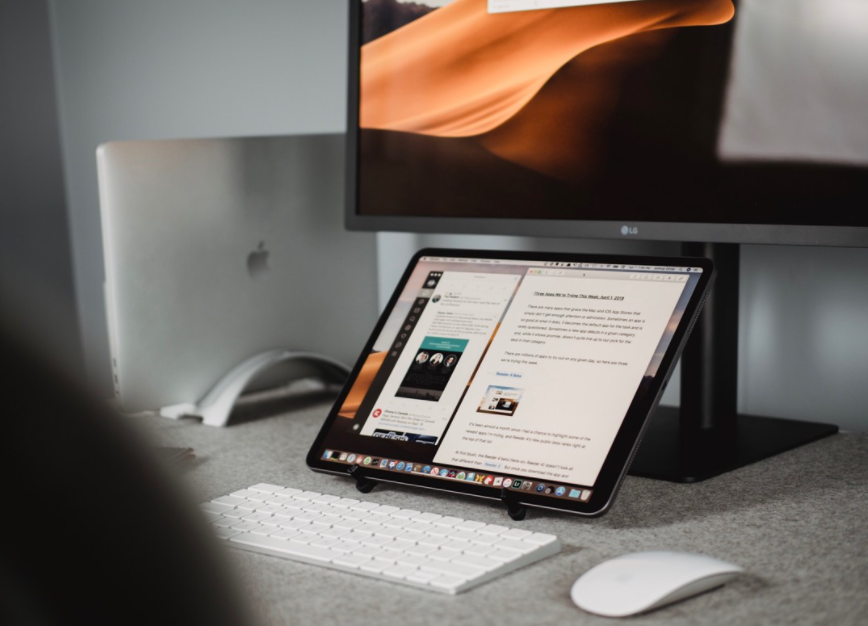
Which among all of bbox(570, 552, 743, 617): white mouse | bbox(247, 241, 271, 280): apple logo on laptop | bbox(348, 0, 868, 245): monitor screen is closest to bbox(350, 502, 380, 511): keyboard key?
bbox(570, 552, 743, 617): white mouse

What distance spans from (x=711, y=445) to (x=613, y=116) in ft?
1.11

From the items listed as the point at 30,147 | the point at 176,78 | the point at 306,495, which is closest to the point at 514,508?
the point at 306,495

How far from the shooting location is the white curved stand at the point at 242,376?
1.10 meters

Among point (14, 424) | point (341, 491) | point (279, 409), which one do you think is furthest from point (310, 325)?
point (14, 424)

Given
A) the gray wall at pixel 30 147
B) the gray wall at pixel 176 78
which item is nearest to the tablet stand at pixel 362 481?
the gray wall at pixel 176 78

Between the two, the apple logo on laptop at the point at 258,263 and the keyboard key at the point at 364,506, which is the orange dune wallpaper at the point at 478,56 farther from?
the keyboard key at the point at 364,506

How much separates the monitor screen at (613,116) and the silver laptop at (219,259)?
0.57 ft

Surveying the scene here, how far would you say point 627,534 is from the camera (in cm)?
68

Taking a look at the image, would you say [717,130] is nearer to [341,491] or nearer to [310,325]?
[341,491]

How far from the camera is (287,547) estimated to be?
65 cm

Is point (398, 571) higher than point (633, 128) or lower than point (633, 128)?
lower

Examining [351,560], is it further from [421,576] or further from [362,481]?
[362,481]

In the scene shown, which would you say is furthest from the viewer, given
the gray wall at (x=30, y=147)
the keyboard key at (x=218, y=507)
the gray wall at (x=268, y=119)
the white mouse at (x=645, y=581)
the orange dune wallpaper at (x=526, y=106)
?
the gray wall at (x=30, y=147)

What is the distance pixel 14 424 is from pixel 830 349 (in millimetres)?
955
